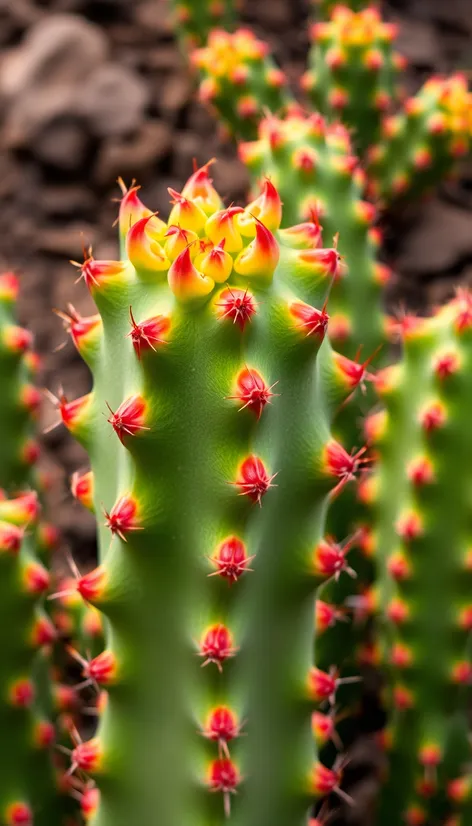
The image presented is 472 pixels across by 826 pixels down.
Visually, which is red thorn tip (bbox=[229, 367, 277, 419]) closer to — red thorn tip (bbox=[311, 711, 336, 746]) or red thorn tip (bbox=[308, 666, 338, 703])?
red thorn tip (bbox=[308, 666, 338, 703])

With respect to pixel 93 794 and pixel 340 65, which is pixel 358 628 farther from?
pixel 340 65

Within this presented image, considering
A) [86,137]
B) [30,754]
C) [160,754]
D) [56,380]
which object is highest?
[160,754]

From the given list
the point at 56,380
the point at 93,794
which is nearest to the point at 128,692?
the point at 93,794

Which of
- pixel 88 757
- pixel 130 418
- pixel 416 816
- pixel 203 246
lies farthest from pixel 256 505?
pixel 416 816

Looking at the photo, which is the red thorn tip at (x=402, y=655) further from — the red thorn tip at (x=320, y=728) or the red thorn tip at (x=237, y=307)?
the red thorn tip at (x=237, y=307)

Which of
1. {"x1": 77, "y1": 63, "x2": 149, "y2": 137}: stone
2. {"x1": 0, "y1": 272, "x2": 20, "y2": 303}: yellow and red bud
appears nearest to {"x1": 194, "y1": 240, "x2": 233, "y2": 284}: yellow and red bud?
{"x1": 0, "y1": 272, "x2": 20, "y2": 303}: yellow and red bud

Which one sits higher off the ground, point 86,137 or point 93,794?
point 93,794
